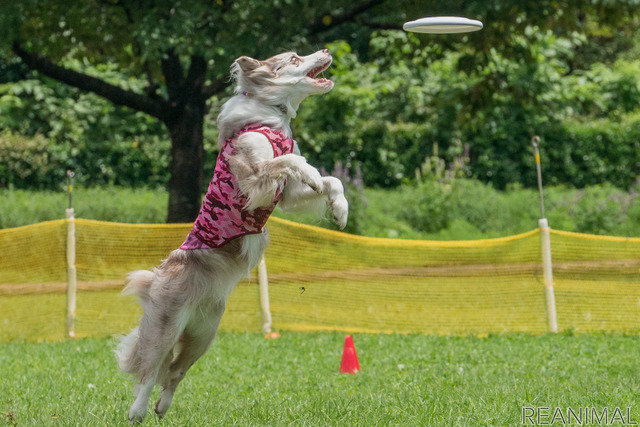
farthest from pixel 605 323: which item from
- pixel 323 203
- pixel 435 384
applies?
pixel 323 203

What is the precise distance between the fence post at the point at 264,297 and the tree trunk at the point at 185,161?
226 centimetres

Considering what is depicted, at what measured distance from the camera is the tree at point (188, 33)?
9922 mm

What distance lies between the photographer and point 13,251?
952 centimetres

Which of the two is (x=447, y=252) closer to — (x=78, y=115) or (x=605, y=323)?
(x=605, y=323)

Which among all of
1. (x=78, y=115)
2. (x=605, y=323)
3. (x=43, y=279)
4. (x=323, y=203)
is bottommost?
(x=605, y=323)

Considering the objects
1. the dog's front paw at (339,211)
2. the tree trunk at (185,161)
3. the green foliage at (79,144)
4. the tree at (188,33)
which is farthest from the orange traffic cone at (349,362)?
the green foliage at (79,144)

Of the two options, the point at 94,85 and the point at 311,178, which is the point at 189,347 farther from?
the point at 94,85

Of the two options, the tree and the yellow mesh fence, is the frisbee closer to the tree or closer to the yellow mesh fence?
the yellow mesh fence

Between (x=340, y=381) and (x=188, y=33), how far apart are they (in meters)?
4.70

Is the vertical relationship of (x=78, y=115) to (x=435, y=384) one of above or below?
above

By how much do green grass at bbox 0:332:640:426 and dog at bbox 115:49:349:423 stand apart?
1.56 ft

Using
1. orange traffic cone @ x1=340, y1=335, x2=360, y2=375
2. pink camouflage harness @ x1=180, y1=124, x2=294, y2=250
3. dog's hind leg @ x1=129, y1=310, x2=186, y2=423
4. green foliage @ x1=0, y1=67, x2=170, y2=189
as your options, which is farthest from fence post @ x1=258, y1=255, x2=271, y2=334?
green foliage @ x1=0, y1=67, x2=170, y2=189

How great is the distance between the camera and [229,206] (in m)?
4.59

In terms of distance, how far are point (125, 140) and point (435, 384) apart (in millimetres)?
12406
